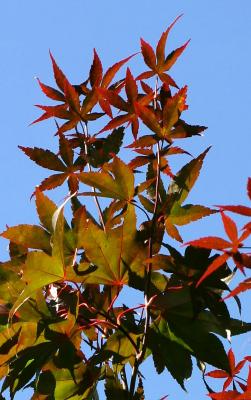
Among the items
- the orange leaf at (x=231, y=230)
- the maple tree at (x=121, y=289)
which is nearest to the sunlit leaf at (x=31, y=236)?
the maple tree at (x=121, y=289)

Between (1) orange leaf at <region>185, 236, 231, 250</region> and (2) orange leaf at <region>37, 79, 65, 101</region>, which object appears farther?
(2) orange leaf at <region>37, 79, 65, 101</region>

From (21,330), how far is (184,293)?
0.86 ft

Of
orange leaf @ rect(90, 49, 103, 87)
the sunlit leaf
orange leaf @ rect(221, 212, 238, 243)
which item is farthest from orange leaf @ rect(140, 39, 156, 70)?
orange leaf @ rect(221, 212, 238, 243)

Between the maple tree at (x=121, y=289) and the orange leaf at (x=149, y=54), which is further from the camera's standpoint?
the orange leaf at (x=149, y=54)

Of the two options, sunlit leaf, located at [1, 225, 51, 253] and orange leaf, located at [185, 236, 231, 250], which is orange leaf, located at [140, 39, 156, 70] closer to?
sunlit leaf, located at [1, 225, 51, 253]

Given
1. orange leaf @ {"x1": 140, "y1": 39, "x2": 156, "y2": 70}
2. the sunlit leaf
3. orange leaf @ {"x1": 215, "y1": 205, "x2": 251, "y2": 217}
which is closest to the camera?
orange leaf @ {"x1": 215, "y1": 205, "x2": 251, "y2": 217}

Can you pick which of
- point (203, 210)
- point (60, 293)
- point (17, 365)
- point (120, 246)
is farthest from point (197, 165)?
point (17, 365)

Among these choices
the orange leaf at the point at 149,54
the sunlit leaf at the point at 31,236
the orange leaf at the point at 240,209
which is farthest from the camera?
the orange leaf at the point at 149,54

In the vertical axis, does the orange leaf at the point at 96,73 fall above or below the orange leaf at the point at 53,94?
above

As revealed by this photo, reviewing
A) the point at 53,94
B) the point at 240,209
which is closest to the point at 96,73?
the point at 53,94

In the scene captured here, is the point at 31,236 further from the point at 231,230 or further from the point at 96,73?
the point at 96,73

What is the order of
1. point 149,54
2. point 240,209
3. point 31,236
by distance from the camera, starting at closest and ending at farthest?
point 240,209, point 31,236, point 149,54

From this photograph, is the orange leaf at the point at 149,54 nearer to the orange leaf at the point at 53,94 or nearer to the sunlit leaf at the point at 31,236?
the orange leaf at the point at 53,94

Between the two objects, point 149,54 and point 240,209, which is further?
point 149,54
